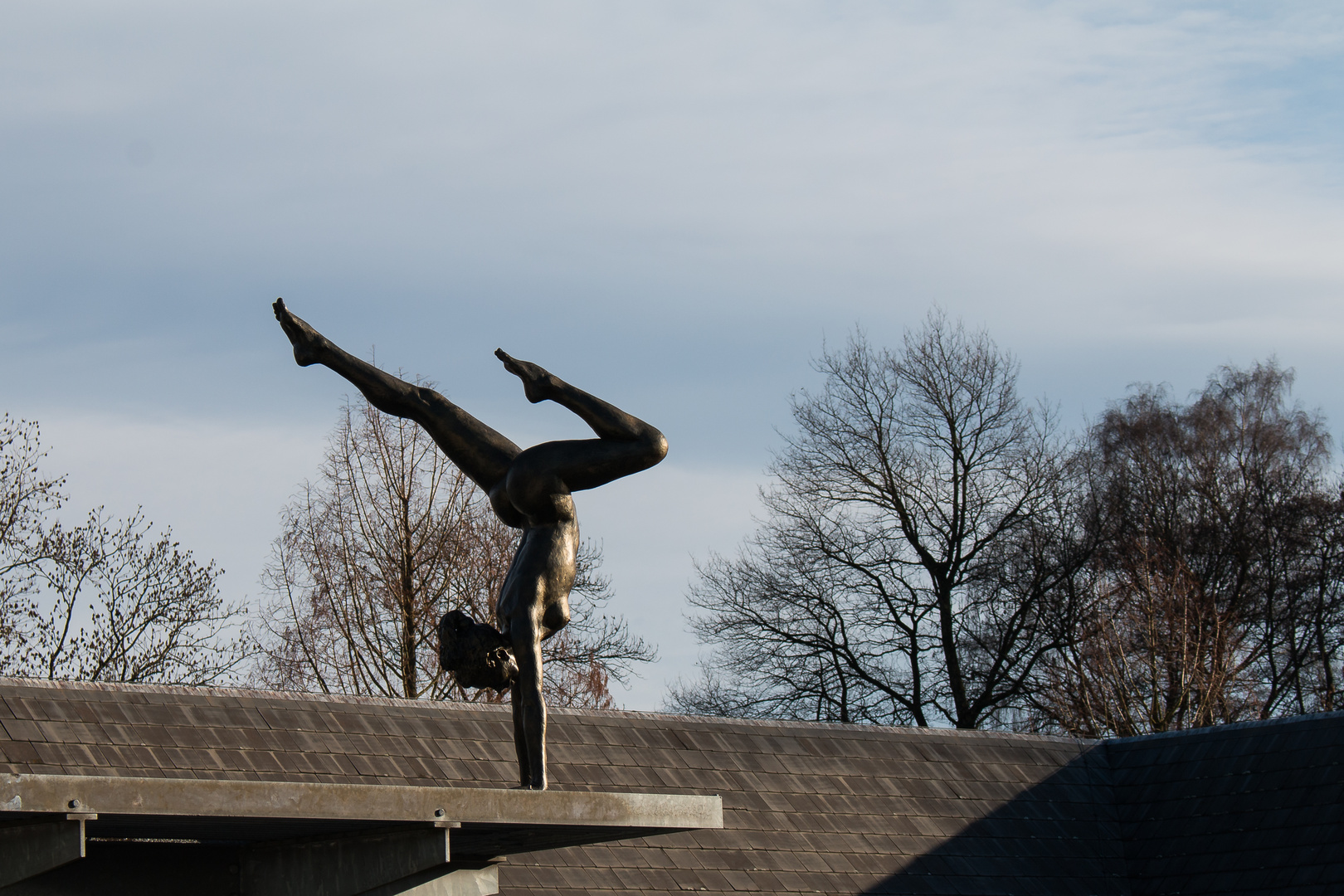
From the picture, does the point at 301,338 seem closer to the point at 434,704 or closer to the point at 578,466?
the point at 578,466

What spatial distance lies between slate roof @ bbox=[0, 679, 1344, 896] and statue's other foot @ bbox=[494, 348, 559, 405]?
5031 mm

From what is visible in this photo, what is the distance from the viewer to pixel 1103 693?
32.4 m

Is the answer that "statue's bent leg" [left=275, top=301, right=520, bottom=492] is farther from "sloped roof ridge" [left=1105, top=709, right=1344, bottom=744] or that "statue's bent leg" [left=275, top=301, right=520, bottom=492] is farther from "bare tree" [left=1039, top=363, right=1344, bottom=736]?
"bare tree" [left=1039, top=363, right=1344, bottom=736]

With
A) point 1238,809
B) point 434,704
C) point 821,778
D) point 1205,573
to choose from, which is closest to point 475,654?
point 434,704

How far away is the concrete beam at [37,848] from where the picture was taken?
7.07 metres

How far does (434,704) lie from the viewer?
14.3 meters

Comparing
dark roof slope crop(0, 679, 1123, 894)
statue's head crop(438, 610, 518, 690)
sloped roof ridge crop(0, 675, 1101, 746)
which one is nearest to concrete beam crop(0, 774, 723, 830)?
statue's head crop(438, 610, 518, 690)

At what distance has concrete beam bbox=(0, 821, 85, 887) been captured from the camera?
707 cm

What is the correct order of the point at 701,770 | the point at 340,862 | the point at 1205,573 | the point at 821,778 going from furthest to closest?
the point at 1205,573 < the point at 821,778 < the point at 701,770 < the point at 340,862

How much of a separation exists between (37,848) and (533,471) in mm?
2559

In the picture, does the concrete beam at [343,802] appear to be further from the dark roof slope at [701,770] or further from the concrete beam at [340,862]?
the dark roof slope at [701,770]

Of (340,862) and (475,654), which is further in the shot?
(340,862)

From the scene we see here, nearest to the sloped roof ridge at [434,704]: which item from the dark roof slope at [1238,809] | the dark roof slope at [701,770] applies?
the dark roof slope at [701,770]

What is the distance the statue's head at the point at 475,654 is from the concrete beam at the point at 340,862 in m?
0.68
